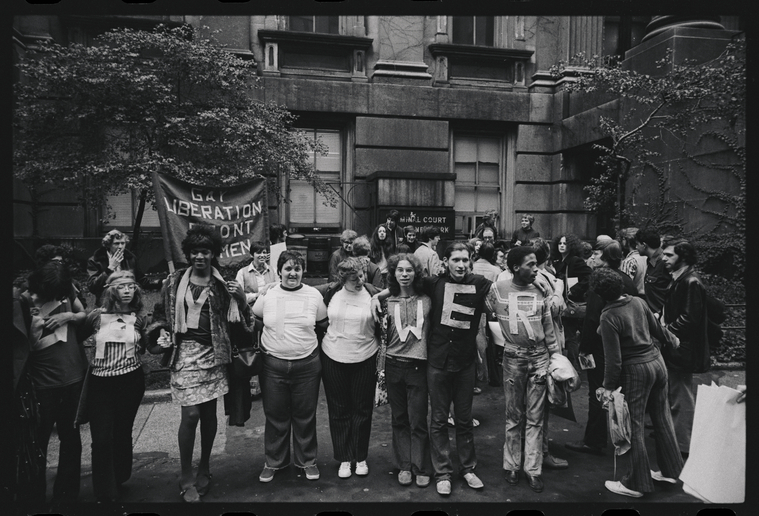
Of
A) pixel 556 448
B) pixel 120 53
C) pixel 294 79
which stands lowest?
pixel 556 448

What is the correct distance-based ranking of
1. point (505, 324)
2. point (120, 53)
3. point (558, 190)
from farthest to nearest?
point (558, 190), point (120, 53), point (505, 324)

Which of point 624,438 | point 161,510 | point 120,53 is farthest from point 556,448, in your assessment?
point 120,53

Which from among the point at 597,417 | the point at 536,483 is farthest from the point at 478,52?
the point at 536,483

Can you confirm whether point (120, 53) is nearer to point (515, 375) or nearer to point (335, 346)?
point (335, 346)

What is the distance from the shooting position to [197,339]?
436 cm

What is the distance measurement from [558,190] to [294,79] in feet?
23.9

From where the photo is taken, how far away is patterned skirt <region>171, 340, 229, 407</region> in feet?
14.1

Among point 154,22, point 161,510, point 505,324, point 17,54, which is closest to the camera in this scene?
point 161,510

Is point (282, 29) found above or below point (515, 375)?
above

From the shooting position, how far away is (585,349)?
16.0ft

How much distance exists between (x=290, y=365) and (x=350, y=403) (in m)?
0.68

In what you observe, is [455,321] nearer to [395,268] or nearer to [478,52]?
[395,268]

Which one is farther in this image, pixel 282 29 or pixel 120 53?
pixel 282 29

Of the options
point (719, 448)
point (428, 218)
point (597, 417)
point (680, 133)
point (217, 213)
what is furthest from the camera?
point (428, 218)
